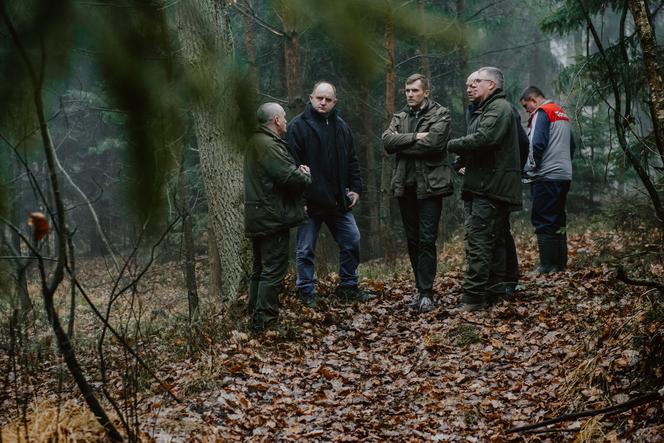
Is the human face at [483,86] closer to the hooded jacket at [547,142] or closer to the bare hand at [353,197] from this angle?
the hooded jacket at [547,142]

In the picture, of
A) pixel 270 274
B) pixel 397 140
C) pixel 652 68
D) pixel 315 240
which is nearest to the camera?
pixel 652 68

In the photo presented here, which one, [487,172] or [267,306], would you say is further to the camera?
[487,172]

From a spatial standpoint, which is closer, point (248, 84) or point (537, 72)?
point (248, 84)

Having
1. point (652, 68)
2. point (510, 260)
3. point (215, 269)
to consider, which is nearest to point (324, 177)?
point (510, 260)

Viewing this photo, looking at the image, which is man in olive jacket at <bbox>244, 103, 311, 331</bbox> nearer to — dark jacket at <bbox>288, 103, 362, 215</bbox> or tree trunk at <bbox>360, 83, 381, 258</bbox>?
dark jacket at <bbox>288, 103, 362, 215</bbox>

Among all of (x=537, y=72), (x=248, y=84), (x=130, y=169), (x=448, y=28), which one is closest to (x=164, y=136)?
(x=130, y=169)

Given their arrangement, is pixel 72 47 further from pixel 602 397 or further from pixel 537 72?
pixel 537 72

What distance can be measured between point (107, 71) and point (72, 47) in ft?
0.25

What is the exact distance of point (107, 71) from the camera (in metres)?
1.22

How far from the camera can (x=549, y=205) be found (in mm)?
7715

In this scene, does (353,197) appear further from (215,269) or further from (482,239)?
(215,269)

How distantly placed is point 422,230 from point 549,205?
6.40 ft

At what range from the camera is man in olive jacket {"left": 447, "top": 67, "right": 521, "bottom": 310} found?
20.5 ft

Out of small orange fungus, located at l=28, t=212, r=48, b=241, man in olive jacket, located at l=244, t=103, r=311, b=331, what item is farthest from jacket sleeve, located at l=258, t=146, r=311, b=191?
small orange fungus, located at l=28, t=212, r=48, b=241
